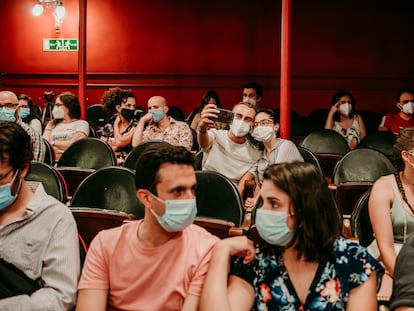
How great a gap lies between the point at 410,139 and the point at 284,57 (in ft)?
11.1

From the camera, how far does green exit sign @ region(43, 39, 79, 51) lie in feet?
31.9

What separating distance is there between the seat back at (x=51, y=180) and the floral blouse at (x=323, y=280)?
1.94 meters

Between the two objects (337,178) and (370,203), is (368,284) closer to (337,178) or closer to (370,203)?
(370,203)

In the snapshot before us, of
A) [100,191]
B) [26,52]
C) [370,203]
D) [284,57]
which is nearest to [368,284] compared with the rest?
[370,203]

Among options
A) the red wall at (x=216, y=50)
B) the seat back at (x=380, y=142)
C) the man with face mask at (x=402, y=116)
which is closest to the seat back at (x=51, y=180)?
the seat back at (x=380, y=142)

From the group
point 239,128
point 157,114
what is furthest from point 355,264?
point 157,114

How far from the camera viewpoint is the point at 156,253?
212 cm

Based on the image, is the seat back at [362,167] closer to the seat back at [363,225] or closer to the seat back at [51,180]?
the seat back at [363,225]

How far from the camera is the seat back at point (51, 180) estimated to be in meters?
3.68

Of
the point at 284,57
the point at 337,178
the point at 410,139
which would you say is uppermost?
the point at 284,57

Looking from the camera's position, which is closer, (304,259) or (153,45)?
(304,259)

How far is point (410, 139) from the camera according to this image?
9.33 ft

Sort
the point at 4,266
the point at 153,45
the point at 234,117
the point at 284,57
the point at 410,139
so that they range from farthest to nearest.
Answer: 1. the point at 153,45
2. the point at 284,57
3. the point at 234,117
4. the point at 410,139
5. the point at 4,266

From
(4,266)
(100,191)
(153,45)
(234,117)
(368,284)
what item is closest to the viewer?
(368,284)
